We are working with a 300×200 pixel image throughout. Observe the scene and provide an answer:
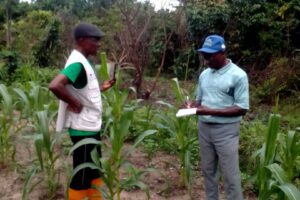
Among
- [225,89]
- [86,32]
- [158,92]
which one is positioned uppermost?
[86,32]

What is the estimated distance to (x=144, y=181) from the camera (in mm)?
4125

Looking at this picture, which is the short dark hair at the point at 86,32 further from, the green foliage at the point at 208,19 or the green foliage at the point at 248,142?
the green foliage at the point at 208,19

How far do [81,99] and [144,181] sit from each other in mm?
1453

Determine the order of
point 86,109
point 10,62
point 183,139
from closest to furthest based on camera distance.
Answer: point 86,109, point 183,139, point 10,62

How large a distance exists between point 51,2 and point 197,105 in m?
25.6

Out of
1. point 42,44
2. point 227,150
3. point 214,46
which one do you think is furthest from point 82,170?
point 42,44

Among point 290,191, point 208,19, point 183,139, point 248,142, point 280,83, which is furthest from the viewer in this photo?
point 208,19

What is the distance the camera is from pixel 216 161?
330 centimetres

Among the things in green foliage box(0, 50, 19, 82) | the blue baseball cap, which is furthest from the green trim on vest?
green foliage box(0, 50, 19, 82)

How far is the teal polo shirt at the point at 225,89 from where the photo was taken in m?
3.00

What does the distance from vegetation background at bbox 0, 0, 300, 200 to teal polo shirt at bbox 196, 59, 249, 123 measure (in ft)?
1.21

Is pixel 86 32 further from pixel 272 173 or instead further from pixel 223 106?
pixel 272 173

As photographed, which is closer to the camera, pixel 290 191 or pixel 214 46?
pixel 290 191

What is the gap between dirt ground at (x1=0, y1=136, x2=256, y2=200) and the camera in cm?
374
